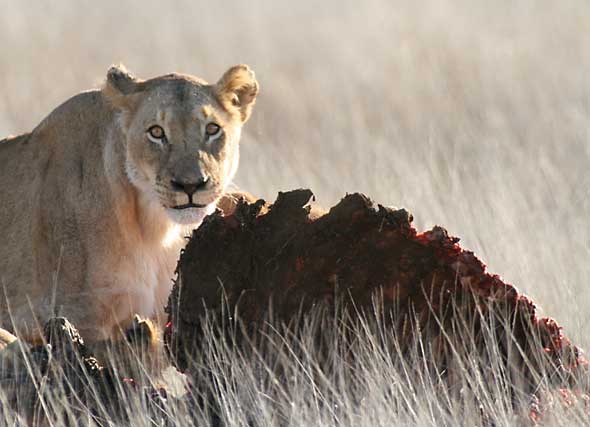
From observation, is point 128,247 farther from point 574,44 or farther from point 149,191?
point 574,44

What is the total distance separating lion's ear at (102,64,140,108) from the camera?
6496mm

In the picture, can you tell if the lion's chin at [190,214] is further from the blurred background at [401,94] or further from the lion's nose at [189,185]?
the blurred background at [401,94]

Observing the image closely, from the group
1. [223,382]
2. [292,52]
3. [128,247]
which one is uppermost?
[292,52]

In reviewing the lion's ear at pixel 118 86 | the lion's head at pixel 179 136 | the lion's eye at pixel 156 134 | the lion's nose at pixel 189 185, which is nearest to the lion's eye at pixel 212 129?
the lion's head at pixel 179 136

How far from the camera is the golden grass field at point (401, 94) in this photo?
9086 millimetres

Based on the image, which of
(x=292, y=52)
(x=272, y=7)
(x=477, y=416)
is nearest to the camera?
(x=477, y=416)

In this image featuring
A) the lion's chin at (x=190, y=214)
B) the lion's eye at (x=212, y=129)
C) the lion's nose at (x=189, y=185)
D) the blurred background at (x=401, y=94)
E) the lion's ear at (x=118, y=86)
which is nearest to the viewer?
the lion's nose at (x=189, y=185)

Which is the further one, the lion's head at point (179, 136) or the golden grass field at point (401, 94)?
the golden grass field at point (401, 94)

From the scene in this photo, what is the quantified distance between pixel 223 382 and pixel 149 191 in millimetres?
1571

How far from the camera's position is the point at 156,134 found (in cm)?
613

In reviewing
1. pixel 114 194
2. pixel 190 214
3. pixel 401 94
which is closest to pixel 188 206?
pixel 190 214

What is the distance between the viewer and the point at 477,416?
4723mm

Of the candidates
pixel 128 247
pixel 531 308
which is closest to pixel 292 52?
pixel 128 247

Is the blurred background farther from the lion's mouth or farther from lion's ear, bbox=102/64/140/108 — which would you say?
lion's ear, bbox=102/64/140/108
